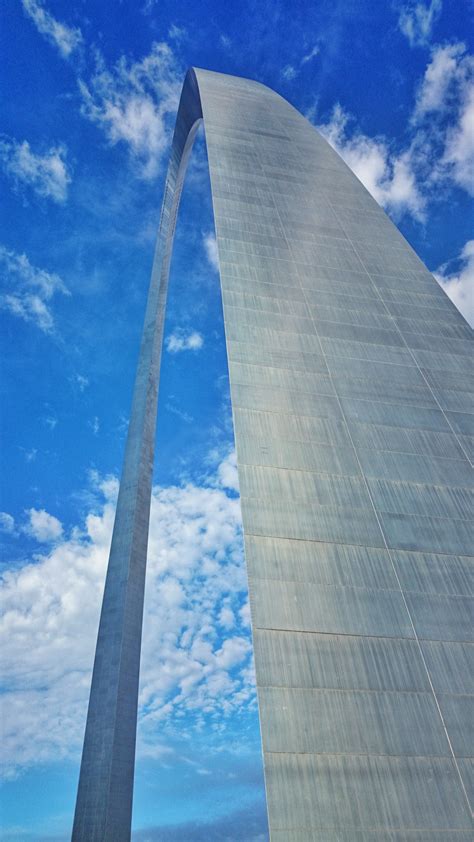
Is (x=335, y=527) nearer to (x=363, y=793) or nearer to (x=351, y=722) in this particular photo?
(x=351, y=722)

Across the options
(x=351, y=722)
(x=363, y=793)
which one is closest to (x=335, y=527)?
(x=351, y=722)

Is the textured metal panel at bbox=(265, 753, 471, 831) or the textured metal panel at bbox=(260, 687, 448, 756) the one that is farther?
the textured metal panel at bbox=(260, 687, 448, 756)

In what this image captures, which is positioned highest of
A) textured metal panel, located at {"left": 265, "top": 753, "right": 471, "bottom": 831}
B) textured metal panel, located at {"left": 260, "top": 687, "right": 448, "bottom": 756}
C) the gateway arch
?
the gateway arch

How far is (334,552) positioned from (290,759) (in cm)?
392

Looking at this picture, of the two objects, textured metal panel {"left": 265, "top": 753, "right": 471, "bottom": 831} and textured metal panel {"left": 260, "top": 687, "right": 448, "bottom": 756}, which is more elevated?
textured metal panel {"left": 260, "top": 687, "right": 448, "bottom": 756}

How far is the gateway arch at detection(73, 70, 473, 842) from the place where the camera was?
8.68 m

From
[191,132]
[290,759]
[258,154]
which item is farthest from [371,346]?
[191,132]

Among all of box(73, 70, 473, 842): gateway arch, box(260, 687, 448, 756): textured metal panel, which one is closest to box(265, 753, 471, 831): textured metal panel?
box(73, 70, 473, 842): gateway arch

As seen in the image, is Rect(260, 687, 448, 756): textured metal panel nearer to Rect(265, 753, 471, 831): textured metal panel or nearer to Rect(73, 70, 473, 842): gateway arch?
Rect(73, 70, 473, 842): gateway arch

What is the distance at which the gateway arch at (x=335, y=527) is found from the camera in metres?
8.68

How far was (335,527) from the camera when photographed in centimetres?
1164

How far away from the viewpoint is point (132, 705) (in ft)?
69.5

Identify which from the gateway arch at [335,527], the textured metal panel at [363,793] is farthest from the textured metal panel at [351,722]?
the textured metal panel at [363,793]

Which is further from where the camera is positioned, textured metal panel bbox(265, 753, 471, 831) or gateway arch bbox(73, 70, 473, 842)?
gateway arch bbox(73, 70, 473, 842)
